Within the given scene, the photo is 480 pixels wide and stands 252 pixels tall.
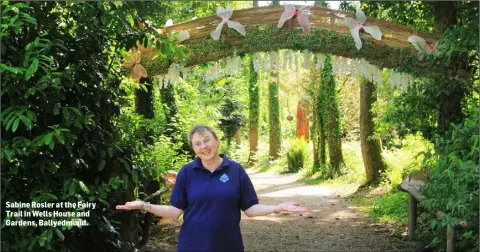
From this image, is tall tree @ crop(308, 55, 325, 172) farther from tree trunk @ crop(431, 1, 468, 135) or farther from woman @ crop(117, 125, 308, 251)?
woman @ crop(117, 125, 308, 251)

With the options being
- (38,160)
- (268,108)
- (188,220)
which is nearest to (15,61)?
(38,160)

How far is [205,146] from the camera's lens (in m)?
2.52

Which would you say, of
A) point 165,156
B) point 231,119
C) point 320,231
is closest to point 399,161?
point 320,231

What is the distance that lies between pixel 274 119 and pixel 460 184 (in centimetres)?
1387

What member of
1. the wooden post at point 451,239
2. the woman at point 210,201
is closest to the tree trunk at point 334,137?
the wooden post at point 451,239

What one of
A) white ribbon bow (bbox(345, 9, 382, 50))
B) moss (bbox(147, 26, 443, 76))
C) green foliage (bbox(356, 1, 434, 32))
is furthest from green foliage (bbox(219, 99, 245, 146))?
white ribbon bow (bbox(345, 9, 382, 50))

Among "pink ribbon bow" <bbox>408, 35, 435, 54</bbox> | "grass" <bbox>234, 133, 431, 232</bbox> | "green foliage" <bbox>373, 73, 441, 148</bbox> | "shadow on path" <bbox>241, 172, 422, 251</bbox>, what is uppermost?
"pink ribbon bow" <bbox>408, 35, 435, 54</bbox>

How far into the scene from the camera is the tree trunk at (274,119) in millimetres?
16883

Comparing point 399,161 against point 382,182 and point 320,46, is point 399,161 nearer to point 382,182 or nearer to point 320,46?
point 382,182

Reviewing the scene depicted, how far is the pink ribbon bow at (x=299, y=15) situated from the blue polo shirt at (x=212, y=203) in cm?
274

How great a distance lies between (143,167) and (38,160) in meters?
0.91

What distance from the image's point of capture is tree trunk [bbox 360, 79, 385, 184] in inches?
395

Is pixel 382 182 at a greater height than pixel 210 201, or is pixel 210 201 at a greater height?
pixel 210 201

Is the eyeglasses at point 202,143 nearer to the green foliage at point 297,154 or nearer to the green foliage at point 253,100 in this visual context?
the green foliage at point 297,154
